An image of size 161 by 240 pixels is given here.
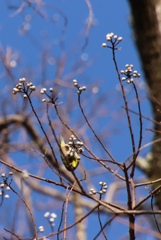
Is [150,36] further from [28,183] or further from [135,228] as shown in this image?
[28,183]

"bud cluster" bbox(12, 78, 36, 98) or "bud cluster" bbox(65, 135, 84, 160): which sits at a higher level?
"bud cluster" bbox(12, 78, 36, 98)

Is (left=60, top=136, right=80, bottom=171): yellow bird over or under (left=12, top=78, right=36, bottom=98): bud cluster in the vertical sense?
under

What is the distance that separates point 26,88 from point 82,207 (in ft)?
10.8

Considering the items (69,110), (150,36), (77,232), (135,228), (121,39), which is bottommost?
(135,228)

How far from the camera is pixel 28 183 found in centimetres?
489

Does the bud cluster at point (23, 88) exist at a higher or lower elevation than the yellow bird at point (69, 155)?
higher

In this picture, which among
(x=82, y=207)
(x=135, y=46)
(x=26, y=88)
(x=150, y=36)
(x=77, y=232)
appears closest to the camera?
(x=26, y=88)

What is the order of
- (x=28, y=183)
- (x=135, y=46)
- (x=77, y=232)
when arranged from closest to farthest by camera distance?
(x=135, y=46) < (x=77, y=232) < (x=28, y=183)

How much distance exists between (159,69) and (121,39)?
5.10ft

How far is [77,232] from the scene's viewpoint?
13.3 feet

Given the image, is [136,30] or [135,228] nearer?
[135,228]

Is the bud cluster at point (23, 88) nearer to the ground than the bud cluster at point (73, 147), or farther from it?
farther from it

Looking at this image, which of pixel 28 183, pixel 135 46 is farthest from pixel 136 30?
pixel 28 183

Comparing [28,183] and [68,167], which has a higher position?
[28,183]
